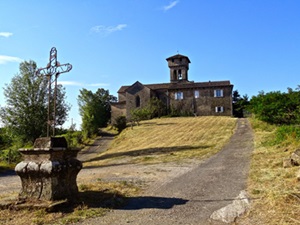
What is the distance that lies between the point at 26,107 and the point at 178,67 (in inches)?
1517

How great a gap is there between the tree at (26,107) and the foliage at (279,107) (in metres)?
20.5

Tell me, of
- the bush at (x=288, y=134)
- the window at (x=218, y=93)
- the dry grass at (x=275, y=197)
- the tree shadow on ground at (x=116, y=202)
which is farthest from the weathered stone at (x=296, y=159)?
the window at (x=218, y=93)

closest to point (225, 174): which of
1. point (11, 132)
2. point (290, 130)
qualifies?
point (290, 130)

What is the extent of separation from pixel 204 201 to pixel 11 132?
2438 centimetres

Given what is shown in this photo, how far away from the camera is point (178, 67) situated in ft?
198

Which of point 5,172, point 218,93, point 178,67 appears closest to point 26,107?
point 5,172

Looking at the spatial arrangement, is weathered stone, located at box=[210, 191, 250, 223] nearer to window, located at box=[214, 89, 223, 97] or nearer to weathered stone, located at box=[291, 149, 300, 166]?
weathered stone, located at box=[291, 149, 300, 166]

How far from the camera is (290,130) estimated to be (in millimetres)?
16672

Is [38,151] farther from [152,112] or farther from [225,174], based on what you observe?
[152,112]

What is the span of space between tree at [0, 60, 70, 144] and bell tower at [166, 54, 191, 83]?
1428 inches

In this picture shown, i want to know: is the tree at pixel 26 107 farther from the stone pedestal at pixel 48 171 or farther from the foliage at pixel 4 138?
the stone pedestal at pixel 48 171

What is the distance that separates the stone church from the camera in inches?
2052

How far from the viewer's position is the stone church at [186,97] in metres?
52.1

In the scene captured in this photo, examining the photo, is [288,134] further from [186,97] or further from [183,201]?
[186,97]
